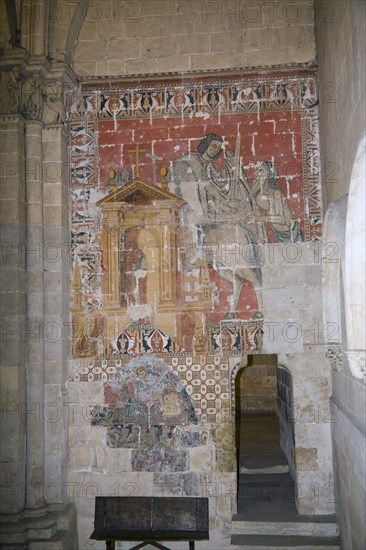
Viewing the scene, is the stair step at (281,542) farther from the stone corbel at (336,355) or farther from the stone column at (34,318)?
the stone column at (34,318)

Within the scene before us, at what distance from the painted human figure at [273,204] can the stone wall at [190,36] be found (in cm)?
136

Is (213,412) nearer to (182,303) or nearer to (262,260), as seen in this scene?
(182,303)

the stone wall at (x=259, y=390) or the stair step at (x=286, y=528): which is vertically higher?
the stone wall at (x=259, y=390)

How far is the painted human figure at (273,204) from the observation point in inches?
290

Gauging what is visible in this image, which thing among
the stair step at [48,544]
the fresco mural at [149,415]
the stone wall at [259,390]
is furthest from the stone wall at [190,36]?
the stone wall at [259,390]

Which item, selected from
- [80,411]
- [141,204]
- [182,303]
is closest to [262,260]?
[182,303]

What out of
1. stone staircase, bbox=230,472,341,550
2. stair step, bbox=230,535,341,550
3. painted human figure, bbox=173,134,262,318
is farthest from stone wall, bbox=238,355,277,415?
stair step, bbox=230,535,341,550

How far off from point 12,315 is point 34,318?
0.26m

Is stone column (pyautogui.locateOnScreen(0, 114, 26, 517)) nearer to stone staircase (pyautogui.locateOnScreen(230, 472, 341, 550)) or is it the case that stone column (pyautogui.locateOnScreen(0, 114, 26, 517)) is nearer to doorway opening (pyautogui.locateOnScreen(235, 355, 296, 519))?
stone staircase (pyautogui.locateOnScreen(230, 472, 341, 550))

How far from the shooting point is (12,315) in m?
7.03

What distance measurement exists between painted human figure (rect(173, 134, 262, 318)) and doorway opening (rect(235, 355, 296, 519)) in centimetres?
124

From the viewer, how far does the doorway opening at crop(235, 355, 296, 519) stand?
772 cm

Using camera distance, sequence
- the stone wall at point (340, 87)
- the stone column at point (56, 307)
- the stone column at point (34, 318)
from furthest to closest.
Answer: the stone column at point (56, 307)
the stone column at point (34, 318)
the stone wall at point (340, 87)

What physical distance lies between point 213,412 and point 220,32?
15.1ft
